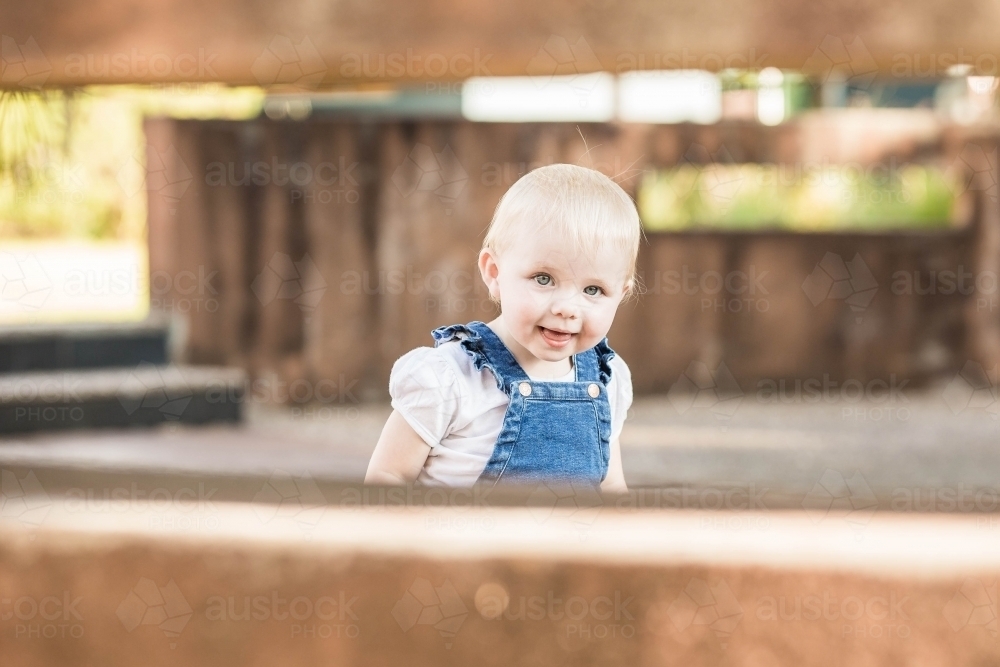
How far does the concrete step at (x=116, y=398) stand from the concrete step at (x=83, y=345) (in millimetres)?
67

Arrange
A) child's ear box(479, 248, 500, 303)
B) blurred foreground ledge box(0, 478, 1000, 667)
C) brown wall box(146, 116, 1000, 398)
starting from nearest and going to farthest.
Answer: blurred foreground ledge box(0, 478, 1000, 667) < child's ear box(479, 248, 500, 303) < brown wall box(146, 116, 1000, 398)

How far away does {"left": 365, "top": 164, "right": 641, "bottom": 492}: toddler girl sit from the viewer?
1.60 metres

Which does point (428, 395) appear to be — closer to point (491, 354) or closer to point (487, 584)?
point (491, 354)

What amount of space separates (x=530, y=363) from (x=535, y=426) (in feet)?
0.36

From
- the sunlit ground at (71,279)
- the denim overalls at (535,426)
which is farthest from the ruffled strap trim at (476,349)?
the sunlit ground at (71,279)

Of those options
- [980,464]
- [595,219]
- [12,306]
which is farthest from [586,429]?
[12,306]

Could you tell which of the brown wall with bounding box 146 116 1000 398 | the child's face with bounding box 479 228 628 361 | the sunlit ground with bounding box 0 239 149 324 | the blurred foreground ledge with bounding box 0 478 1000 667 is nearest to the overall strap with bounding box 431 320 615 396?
the child's face with bounding box 479 228 628 361

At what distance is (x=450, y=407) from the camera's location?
67.7 inches

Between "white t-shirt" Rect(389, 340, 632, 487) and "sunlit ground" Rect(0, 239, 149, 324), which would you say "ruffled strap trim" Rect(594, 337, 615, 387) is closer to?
"white t-shirt" Rect(389, 340, 632, 487)

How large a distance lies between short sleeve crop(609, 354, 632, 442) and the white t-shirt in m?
0.19

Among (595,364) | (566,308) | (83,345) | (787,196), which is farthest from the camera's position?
(787,196)

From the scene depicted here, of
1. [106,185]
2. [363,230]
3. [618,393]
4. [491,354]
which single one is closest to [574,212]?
[491,354]

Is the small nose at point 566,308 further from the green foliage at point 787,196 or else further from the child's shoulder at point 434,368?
the green foliage at point 787,196

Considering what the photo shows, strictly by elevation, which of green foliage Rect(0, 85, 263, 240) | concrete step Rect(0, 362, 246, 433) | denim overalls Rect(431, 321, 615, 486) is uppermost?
green foliage Rect(0, 85, 263, 240)
